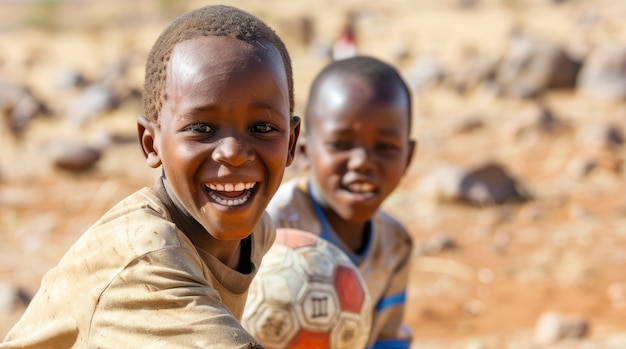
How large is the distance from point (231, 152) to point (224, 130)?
7cm

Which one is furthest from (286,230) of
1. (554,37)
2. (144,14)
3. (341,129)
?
(144,14)

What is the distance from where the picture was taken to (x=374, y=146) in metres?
3.63

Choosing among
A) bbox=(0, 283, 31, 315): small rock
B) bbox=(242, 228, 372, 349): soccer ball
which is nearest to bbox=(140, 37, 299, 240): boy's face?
bbox=(242, 228, 372, 349): soccer ball

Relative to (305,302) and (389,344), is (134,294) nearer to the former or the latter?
(305,302)

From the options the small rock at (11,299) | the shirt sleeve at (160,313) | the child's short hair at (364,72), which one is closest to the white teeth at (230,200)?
the shirt sleeve at (160,313)

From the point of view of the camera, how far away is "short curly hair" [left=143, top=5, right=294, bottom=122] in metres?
2.12

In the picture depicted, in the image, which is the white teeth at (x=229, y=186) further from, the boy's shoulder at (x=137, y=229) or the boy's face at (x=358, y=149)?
the boy's face at (x=358, y=149)

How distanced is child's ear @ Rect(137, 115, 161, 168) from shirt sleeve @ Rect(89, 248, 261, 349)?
1.28 ft

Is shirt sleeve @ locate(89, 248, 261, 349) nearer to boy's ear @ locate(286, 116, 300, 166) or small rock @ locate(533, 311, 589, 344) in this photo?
boy's ear @ locate(286, 116, 300, 166)

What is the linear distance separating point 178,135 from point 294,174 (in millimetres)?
6366

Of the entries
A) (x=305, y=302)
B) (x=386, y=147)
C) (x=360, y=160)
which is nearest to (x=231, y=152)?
(x=305, y=302)

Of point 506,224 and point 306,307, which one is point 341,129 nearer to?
point 306,307

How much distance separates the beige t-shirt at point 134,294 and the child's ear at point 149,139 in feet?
0.47

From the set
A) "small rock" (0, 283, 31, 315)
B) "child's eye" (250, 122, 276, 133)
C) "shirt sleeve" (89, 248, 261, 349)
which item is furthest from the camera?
"small rock" (0, 283, 31, 315)
